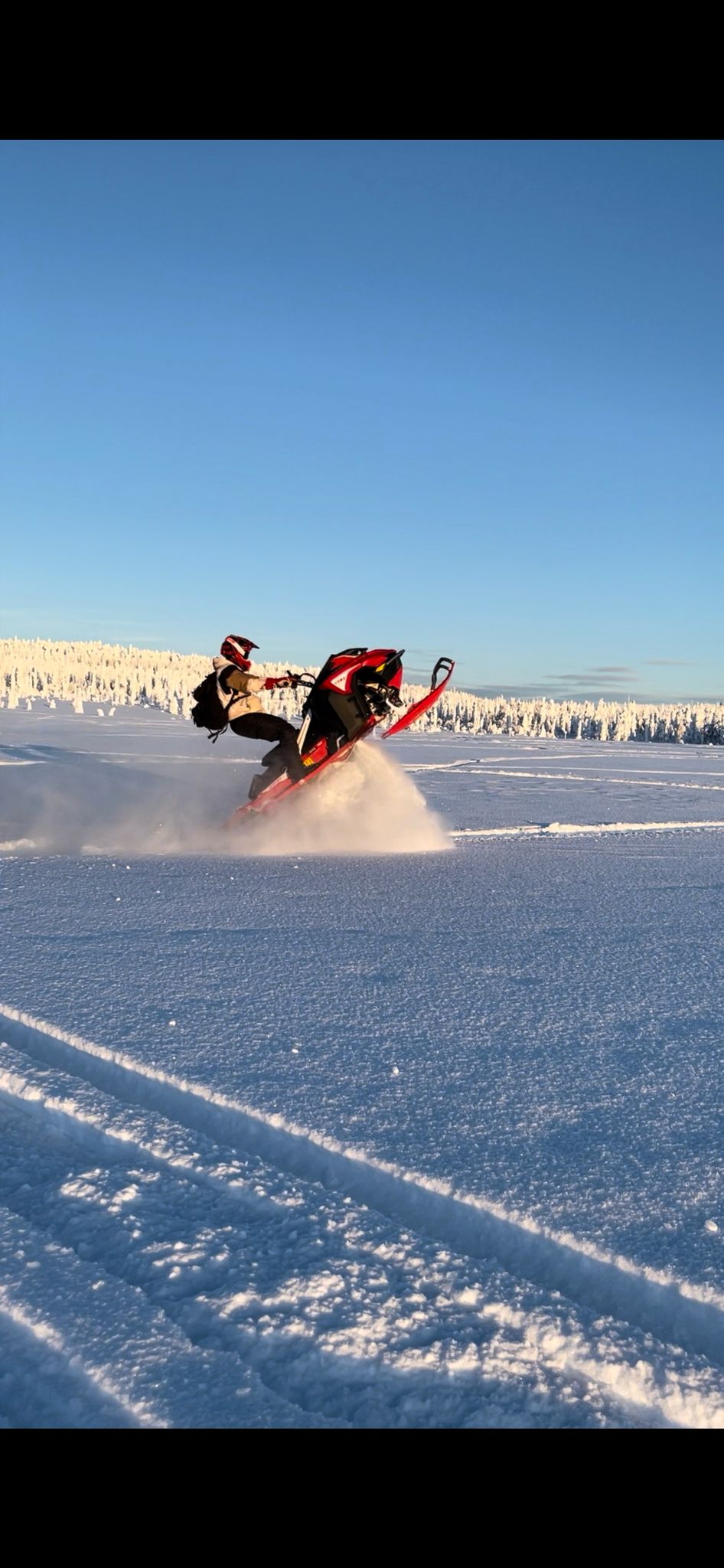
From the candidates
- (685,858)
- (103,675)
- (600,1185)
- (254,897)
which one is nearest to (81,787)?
(254,897)

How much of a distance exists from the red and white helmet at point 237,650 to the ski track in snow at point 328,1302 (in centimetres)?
660

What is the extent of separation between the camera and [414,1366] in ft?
5.13

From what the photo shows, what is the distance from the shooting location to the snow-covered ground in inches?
61.2

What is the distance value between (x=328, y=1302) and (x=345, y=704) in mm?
7264

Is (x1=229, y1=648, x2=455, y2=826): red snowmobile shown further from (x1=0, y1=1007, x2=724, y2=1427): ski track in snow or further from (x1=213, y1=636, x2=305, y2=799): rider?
(x1=0, y1=1007, x2=724, y2=1427): ski track in snow

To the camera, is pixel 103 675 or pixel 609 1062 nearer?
pixel 609 1062

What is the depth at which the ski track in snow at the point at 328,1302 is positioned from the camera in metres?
1.50

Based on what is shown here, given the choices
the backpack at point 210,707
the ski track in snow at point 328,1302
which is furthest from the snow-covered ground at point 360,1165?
the backpack at point 210,707

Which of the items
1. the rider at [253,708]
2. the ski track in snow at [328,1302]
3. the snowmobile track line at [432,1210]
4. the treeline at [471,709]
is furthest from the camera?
the treeline at [471,709]

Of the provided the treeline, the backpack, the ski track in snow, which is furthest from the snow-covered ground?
the treeline

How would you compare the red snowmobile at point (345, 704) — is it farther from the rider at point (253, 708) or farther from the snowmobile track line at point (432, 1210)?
the snowmobile track line at point (432, 1210)

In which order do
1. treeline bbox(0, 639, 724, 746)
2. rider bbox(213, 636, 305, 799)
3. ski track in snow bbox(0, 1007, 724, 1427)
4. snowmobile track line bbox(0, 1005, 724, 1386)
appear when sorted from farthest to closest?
1. treeline bbox(0, 639, 724, 746)
2. rider bbox(213, 636, 305, 799)
3. snowmobile track line bbox(0, 1005, 724, 1386)
4. ski track in snow bbox(0, 1007, 724, 1427)
